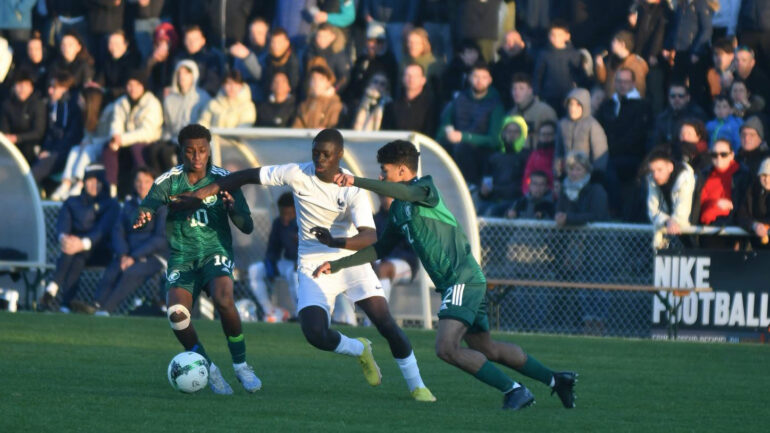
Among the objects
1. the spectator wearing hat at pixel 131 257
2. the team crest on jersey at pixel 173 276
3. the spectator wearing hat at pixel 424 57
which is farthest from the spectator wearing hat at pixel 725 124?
the team crest on jersey at pixel 173 276

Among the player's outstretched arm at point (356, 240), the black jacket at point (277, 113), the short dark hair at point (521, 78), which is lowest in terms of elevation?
the player's outstretched arm at point (356, 240)

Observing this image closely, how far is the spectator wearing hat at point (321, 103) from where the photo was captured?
18688 millimetres

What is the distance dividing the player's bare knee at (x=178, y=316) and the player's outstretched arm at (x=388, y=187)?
2.03m

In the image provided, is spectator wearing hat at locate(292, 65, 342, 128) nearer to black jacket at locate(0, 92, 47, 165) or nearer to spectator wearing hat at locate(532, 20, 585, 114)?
spectator wearing hat at locate(532, 20, 585, 114)

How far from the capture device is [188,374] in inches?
397

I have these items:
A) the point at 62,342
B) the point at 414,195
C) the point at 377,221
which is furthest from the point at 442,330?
the point at 377,221

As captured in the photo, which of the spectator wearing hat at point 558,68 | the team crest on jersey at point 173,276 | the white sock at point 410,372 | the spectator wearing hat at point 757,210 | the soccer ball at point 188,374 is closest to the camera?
the soccer ball at point 188,374

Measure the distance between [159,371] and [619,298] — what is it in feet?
22.2

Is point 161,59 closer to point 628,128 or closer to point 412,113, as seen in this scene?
point 412,113

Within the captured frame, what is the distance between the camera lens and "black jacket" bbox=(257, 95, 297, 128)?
752 inches

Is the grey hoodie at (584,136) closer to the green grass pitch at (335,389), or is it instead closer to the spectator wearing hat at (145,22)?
the green grass pitch at (335,389)

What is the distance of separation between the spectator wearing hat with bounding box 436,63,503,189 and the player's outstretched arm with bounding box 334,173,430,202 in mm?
8685

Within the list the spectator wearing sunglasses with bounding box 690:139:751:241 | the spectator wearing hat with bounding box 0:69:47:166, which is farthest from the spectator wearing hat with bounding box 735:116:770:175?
the spectator wearing hat with bounding box 0:69:47:166

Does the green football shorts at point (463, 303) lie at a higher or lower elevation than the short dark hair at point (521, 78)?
lower
